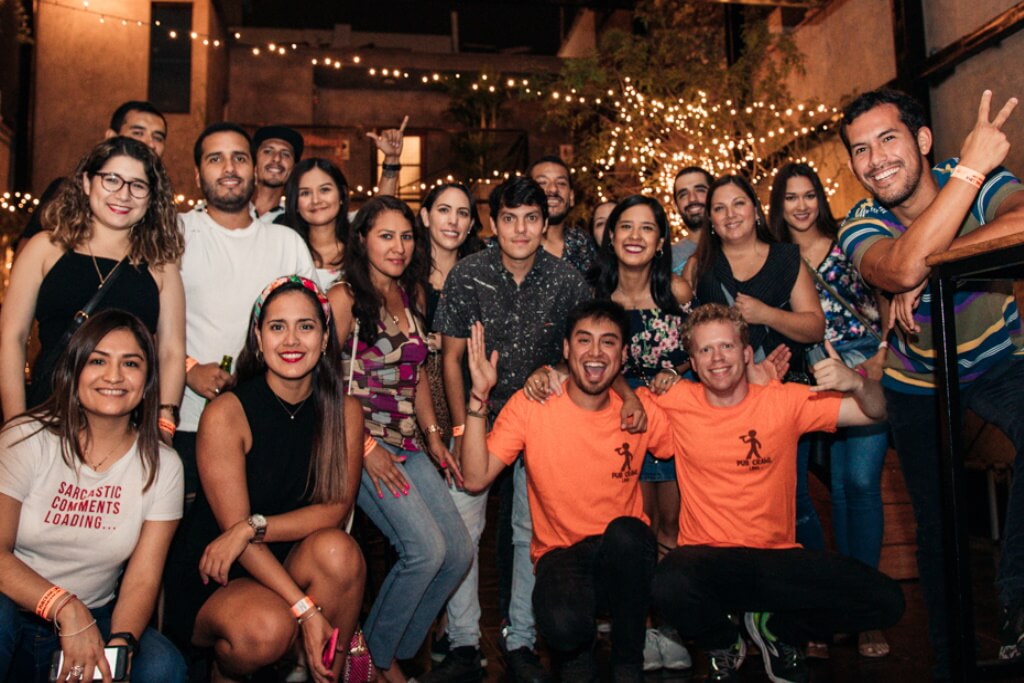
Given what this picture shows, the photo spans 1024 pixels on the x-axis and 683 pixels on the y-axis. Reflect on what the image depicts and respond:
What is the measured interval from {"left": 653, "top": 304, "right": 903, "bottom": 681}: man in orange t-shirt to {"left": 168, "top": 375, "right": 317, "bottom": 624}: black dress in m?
1.21

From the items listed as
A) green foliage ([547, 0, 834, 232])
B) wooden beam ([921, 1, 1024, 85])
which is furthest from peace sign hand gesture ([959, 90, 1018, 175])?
green foliage ([547, 0, 834, 232])

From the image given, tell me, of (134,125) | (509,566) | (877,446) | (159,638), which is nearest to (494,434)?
(509,566)

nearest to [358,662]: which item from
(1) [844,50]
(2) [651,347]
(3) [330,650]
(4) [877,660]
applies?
(3) [330,650]

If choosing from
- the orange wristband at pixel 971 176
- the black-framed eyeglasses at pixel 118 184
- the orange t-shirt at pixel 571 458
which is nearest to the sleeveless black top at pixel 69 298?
the black-framed eyeglasses at pixel 118 184

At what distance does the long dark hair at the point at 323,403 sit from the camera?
2.72 m

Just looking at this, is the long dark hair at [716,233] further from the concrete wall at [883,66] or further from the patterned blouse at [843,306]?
the concrete wall at [883,66]

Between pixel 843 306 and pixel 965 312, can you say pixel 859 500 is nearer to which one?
pixel 843 306

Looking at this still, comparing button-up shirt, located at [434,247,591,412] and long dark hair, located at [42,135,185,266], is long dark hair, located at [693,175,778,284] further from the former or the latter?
long dark hair, located at [42,135,185,266]

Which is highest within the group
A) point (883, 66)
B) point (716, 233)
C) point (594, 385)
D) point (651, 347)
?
point (883, 66)

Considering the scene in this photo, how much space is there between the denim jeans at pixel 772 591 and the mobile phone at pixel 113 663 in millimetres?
1578

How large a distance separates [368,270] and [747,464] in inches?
62.4

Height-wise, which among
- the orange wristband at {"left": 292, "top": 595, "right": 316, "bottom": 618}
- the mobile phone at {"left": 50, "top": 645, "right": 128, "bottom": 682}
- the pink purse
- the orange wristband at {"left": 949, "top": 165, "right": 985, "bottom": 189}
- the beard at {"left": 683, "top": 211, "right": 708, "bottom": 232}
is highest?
the beard at {"left": 683, "top": 211, "right": 708, "bottom": 232}

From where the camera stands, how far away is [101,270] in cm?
287

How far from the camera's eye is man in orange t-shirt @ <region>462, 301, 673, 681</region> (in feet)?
9.66
